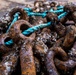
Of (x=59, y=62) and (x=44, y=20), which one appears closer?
(x=59, y=62)

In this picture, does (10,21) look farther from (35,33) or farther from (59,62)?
(59,62)

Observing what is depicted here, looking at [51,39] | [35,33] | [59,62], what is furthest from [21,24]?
[59,62]

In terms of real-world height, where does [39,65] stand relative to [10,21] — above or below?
below

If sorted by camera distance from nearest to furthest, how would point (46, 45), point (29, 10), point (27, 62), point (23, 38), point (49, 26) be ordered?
point (27, 62), point (23, 38), point (46, 45), point (49, 26), point (29, 10)

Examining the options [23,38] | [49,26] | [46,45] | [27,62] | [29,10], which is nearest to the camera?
[27,62]

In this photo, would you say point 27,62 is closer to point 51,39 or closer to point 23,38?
point 23,38

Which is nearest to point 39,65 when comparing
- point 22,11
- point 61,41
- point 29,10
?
point 61,41
